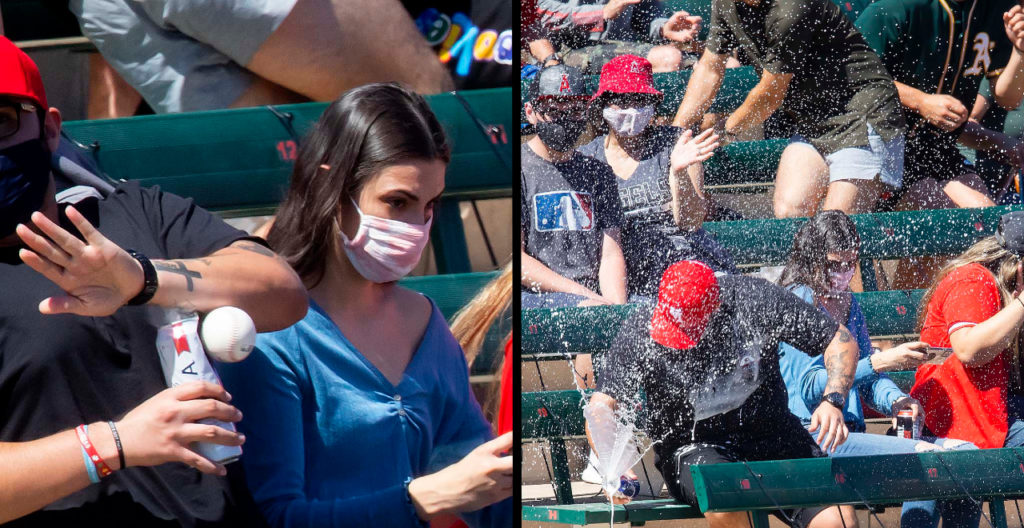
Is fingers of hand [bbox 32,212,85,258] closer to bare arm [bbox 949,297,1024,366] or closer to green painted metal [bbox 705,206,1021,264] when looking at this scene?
green painted metal [bbox 705,206,1021,264]

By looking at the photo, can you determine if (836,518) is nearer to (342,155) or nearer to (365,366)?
(365,366)

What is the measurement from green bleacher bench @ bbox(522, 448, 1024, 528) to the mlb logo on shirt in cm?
73

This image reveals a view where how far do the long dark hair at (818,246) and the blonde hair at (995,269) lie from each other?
25cm

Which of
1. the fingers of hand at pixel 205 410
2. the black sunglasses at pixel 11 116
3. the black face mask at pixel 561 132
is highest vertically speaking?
the black face mask at pixel 561 132

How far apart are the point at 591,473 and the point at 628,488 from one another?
0.35ft

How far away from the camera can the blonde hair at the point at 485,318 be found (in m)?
2.77

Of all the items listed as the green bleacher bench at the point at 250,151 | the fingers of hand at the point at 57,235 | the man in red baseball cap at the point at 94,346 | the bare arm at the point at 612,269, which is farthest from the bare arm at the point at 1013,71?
the fingers of hand at the point at 57,235

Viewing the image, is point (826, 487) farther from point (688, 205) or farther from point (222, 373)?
point (222, 373)

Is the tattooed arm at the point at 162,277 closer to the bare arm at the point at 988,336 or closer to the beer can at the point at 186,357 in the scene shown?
the beer can at the point at 186,357

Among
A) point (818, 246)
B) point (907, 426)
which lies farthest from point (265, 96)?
point (907, 426)

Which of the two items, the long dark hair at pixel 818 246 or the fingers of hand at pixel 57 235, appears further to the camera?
the long dark hair at pixel 818 246

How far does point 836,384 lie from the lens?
2811mm

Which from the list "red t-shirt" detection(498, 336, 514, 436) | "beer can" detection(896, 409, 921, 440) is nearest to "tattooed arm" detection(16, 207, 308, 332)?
"red t-shirt" detection(498, 336, 514, 436)

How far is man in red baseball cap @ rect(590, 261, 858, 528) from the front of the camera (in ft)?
9.10
